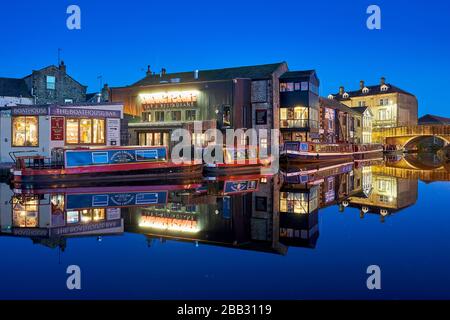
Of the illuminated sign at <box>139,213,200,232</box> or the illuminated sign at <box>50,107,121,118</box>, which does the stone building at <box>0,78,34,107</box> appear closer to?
the illuminated sign at <box>50,107,121,118</box>

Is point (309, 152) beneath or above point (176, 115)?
beneath

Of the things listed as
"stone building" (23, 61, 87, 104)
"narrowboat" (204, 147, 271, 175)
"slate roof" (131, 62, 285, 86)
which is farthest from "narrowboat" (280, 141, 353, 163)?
"stone building" (23, 61, 87, 104)

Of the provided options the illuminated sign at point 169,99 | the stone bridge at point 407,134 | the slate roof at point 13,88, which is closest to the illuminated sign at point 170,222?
the illuminated sign at point 169,99

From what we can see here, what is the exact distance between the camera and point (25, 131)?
26531mm

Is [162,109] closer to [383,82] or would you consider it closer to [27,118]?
[27,118]

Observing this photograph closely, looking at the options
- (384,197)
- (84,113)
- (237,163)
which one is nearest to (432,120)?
(237,163)

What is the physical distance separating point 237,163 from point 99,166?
990 centimetres

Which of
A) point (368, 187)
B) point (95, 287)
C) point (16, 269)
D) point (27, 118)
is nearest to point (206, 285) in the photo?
point (95, 287)

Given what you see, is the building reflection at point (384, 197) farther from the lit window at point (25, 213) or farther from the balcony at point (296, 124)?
the balcony at point (296, 124)

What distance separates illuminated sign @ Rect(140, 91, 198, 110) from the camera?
41.2 meters

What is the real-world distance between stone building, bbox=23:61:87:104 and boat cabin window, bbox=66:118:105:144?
742 inches

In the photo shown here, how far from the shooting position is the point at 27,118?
87.0 ft

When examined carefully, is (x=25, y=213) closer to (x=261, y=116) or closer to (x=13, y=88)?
(x=261, y=116)

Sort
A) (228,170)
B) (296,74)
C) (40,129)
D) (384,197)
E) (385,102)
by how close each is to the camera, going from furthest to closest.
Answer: (385,102) < (296,74) < (228,170) < (40,129) < (384,197)
